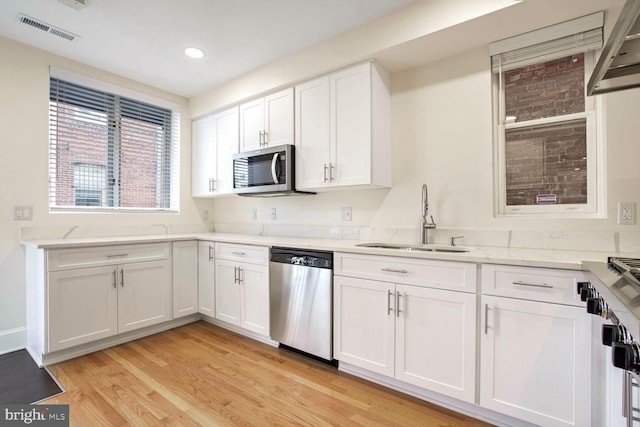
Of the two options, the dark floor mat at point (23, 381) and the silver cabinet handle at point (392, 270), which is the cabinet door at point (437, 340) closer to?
the silver cabinet handle at point (392, 270)

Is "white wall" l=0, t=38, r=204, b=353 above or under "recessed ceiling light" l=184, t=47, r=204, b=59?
under

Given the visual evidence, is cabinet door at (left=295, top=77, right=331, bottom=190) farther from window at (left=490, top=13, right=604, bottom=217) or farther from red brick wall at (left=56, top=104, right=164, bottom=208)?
red brick wall at (left=56, top=104, right=164, bottom=208)

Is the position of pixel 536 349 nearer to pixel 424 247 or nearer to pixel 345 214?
pixel 424 247

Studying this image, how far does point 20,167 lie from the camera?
260cm

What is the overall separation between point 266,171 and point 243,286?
1081 millimetres

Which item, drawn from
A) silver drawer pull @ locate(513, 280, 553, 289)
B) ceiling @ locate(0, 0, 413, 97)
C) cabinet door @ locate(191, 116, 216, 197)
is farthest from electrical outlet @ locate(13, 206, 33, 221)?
silver drawer pull @ locate(513, 280, 553, 289)

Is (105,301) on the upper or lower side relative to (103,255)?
lower

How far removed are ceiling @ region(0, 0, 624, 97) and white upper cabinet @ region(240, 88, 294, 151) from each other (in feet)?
1.21

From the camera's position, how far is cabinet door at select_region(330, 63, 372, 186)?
92.7 inches

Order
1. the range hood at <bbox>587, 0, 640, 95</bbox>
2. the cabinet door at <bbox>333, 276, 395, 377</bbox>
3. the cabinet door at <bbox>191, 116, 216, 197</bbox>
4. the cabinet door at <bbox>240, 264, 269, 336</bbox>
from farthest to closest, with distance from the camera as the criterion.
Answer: the cabinet door at <bbox>191, 116, 216, 197</bbox>, the cabinet door at <bbox>240, 264, 269, 336</bbox>, the cabinet door at <bbox>333, 276, 395, 377</bbox>, the range hood at <bbox>587, 0, 640, 95</bbox>

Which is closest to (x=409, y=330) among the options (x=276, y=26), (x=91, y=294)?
(x=276, y=26)

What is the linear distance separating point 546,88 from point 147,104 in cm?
378

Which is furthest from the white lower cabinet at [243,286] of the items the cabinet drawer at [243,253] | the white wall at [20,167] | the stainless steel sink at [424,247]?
the white wall at [20,167]

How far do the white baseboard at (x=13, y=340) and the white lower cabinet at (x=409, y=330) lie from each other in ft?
8.65
